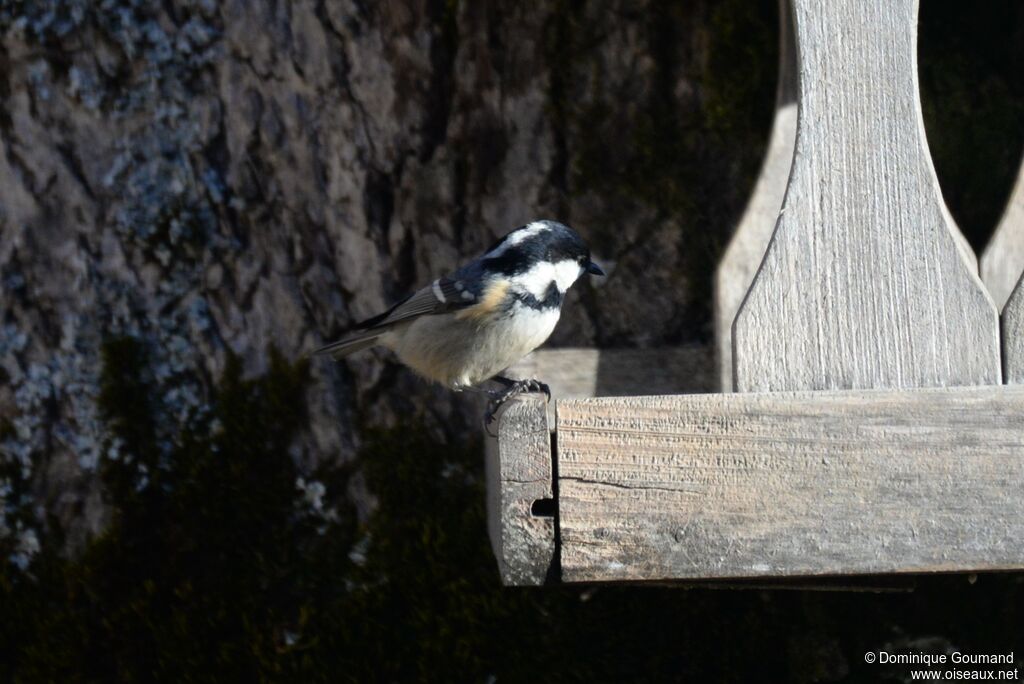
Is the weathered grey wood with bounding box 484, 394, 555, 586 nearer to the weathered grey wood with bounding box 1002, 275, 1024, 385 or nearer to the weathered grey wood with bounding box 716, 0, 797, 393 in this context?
the weathered grey wood with bounding box 1002, 275, 1024, 385

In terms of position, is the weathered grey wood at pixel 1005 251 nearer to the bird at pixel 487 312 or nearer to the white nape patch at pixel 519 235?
Answer: the bird at pixel 487 312

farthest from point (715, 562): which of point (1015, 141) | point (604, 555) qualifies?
point (1015, 141)

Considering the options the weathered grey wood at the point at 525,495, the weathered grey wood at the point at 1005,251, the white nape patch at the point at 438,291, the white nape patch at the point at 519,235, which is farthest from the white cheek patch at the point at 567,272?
the weathered grey wood at the point at 525,495

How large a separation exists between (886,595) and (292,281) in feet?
6.39

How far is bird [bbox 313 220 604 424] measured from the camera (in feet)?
10.2

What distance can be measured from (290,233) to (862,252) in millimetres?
1850

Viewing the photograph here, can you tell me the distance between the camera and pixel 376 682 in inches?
130

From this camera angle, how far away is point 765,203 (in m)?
3.31

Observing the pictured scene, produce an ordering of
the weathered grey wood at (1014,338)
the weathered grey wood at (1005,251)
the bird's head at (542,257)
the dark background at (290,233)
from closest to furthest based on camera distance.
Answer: the weathered grey wood at (1014,338) → the weathered grey wood at (1005,251) → the bird's head at (542,257) → the dark background at (290,233)

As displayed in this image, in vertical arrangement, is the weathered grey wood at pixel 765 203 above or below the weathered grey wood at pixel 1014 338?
above

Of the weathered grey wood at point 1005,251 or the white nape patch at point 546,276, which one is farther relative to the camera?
the white nape patch at point 546,276

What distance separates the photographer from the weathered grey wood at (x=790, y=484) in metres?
1.90

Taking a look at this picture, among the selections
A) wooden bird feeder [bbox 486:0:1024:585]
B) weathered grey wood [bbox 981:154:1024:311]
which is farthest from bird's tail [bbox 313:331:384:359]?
weathered grey wood [bbox 981:154:1024:311]

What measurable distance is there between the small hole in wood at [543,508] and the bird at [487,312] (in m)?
1.16
